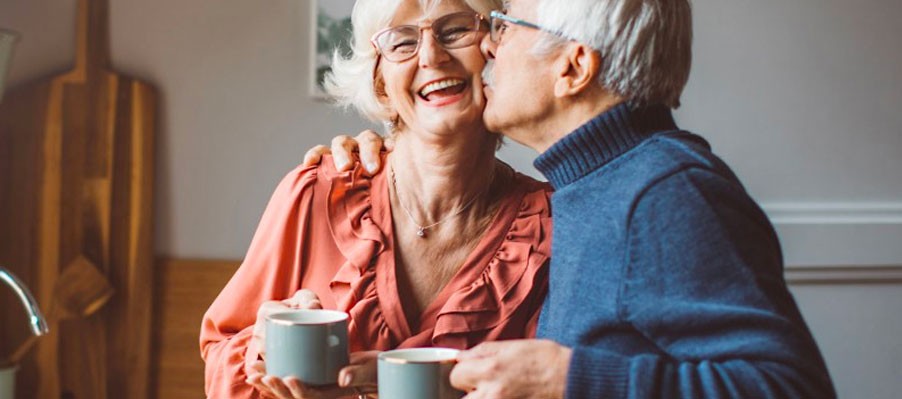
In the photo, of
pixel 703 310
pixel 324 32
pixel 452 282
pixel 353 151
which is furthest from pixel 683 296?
pixel 324 32

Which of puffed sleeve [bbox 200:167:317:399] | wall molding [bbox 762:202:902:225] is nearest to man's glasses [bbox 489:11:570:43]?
puffed sleeve [bbox 200:167:317:399]

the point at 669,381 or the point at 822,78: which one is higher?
the point at 822,78

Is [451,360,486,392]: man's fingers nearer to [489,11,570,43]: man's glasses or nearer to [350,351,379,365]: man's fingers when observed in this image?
[350,351,379,365]: man's fingers

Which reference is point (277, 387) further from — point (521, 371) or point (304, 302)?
point (521, 371)

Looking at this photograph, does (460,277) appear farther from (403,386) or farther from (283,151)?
(283,151)

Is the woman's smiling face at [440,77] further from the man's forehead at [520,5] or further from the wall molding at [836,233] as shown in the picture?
the wall molding at [836,233]

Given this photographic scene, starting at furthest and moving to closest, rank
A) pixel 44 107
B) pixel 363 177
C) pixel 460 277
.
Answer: pixel 44 107 < pixel 363 177 < pixel 460 277

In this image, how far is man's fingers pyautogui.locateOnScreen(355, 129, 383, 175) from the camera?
1464 millimetres

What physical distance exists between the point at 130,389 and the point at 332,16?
121 centimetres

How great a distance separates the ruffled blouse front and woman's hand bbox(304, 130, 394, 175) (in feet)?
0.12

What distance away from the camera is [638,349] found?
3.17 ft

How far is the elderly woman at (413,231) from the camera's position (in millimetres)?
1313

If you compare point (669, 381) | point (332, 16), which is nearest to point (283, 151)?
point (332, 16)

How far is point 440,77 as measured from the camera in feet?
4.45
